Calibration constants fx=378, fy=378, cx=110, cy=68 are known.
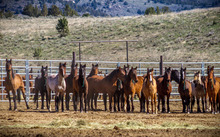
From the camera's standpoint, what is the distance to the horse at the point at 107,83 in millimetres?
15547

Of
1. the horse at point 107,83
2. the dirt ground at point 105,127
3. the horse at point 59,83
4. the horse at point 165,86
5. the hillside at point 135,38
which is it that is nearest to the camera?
the dirt ground at point 105,127

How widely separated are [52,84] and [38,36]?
44.0 m

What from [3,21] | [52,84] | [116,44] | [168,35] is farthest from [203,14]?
[52,84]

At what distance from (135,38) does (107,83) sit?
36320 mm

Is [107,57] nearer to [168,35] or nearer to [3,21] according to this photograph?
[168,35]

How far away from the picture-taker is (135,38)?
5147 centimetres

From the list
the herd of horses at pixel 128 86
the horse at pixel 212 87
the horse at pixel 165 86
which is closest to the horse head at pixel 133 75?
the herd of horses at pixel 128 86

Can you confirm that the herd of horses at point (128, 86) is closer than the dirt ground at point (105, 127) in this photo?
No

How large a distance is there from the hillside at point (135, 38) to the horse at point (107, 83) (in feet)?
79.8

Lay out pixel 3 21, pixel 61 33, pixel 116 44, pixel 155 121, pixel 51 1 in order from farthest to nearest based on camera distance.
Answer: pixel 51 1, pixel 3 21, pixel 61 33, pixel 116 44, pixel 155 121

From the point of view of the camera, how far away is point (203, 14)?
188 feet

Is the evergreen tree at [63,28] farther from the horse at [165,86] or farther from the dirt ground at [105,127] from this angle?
the dirt ground at [105,127]

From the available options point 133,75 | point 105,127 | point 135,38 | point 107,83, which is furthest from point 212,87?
point 135,38

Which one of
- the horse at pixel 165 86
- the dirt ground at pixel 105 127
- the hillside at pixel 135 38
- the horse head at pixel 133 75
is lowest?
the dirt ground at pixel 105 127
